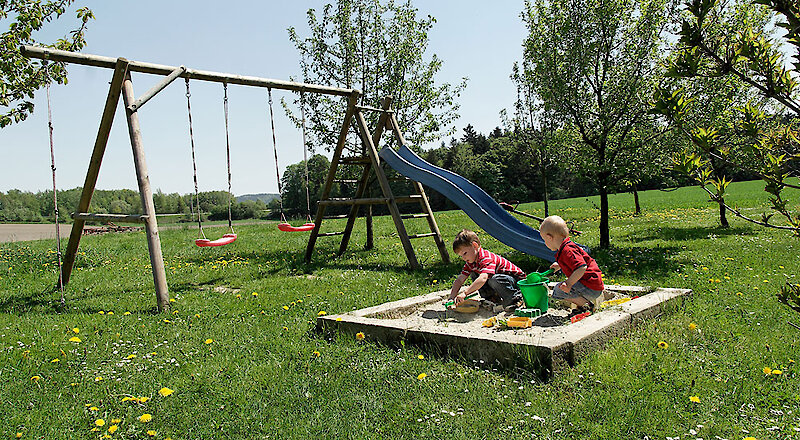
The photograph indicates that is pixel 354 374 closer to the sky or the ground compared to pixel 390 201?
closer to the ground

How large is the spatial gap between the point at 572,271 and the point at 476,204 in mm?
3446

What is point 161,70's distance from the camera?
7.38m

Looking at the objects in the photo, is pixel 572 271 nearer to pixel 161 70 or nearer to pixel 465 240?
pixel 465 240

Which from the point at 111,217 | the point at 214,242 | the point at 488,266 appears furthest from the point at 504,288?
the point at 111,217

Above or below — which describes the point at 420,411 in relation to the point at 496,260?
below

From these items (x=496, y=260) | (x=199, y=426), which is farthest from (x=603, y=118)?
(x=199, y=426)

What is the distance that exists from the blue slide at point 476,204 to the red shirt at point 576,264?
2405mm

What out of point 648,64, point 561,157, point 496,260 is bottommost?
point 496,260

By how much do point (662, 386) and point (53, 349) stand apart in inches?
194

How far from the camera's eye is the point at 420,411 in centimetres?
334

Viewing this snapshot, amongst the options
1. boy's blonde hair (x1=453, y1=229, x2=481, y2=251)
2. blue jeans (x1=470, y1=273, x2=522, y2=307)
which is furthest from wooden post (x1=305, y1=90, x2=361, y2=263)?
blue jeans (x1=470, y1=273, x2=522, y2=307)

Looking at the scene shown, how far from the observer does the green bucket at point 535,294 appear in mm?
4895

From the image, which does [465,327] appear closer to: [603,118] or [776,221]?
[603,118]

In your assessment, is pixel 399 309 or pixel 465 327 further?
pixel 399 309
